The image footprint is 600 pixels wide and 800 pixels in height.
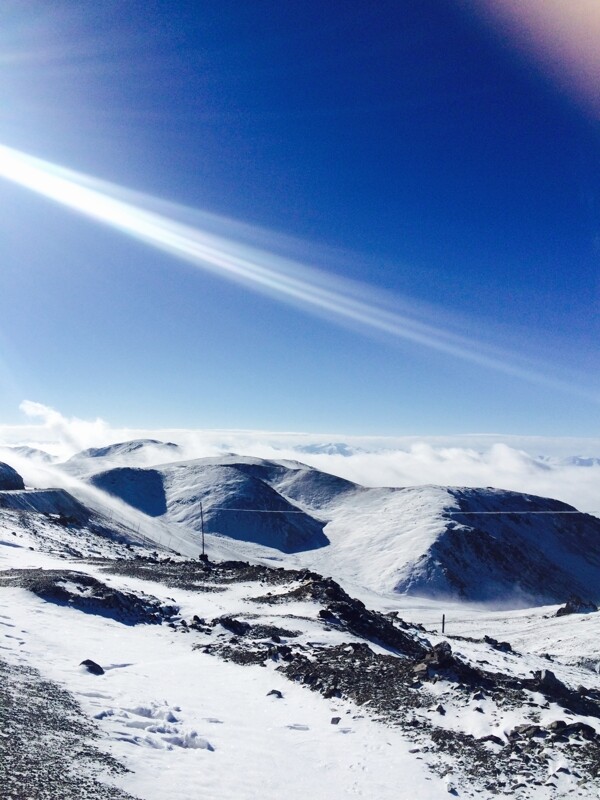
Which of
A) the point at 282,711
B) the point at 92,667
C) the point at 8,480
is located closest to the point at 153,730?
the point at 92,667

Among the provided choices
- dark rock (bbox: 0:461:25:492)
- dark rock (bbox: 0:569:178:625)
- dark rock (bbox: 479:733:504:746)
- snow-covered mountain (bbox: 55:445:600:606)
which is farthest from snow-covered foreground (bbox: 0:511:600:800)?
snow-covered mountain (bbox: 55:445:600:606)

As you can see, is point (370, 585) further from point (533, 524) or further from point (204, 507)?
point (533, 524)

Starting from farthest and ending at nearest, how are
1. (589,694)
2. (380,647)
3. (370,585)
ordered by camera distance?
(370,585) < (380,647) < (589,694)

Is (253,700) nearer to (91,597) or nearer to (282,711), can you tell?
(282,711)

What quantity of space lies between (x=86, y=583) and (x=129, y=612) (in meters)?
3.46

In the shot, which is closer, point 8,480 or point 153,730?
point 153,730

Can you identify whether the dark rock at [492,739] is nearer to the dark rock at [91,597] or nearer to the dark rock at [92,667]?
the dark rock at [92,667]

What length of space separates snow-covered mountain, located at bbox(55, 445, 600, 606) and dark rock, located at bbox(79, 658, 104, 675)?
90.1 metres

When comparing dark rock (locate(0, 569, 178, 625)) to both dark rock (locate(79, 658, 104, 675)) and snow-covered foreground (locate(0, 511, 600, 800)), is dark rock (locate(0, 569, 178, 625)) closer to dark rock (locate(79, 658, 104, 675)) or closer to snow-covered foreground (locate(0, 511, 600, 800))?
snow-covered foreground (locate(0, 511, 600, 800))

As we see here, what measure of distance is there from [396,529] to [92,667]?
137m

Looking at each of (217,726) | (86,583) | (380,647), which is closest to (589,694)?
(380,647)

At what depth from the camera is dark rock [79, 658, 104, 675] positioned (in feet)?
44.1

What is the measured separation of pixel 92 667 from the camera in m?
13.5

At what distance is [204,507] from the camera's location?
15000 centimetres
